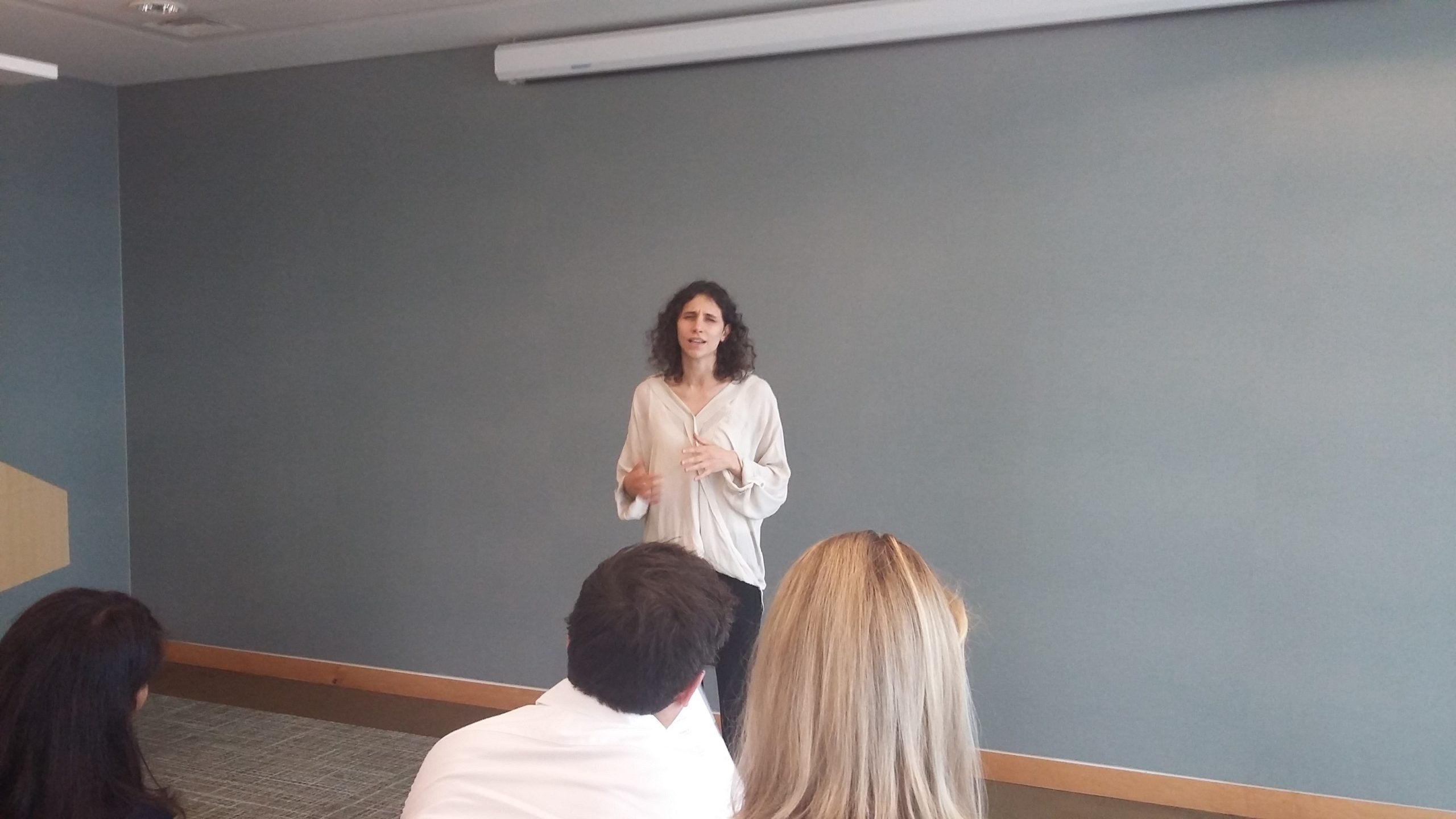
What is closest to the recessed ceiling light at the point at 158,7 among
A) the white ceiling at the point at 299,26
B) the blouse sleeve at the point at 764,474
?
the white ceiling at the point at 299,26

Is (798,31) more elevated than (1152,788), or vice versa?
(798,31)

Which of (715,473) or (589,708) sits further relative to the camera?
(715,473)

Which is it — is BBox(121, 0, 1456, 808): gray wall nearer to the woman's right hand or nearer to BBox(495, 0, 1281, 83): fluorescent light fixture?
BBox(495, 0, 1281, 83): fluorescent light fixture

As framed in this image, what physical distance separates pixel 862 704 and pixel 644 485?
2.17 meters

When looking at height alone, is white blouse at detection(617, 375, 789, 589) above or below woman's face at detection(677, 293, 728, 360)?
below

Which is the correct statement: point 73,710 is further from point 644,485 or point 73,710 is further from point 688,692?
point 644,485

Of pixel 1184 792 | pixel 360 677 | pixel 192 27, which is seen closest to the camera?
pixel 1184 792

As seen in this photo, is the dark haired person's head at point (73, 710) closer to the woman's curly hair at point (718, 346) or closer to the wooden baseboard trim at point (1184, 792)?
the woman's curly hair at point (718, 346)

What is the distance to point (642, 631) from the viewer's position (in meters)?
1.52

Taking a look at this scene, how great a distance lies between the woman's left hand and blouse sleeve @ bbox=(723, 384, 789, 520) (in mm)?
54

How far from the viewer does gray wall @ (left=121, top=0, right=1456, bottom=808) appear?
3.41 metres

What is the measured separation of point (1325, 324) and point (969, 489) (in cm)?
126

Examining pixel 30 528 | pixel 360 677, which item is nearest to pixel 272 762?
pixel 360 677

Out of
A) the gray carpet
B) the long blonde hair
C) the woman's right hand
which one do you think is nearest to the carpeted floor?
the gray carpet
